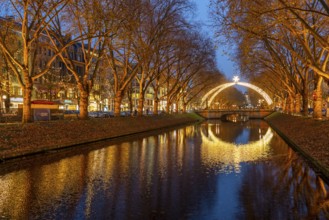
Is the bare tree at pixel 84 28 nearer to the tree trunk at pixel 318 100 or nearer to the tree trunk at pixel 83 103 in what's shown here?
the tree trunk at pixel 83 103

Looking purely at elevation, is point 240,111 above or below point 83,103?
below

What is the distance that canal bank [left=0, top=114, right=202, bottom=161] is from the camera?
21.3 m

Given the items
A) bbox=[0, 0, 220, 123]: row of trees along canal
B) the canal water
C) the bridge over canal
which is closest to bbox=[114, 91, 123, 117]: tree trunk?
bbox=[0, 0, 220, 123]: row of trees along canal

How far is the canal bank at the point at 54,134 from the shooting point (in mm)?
21297

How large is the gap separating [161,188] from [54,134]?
1558cm

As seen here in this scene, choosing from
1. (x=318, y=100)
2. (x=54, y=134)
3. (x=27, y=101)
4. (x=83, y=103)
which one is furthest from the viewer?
(x=318, y=100)

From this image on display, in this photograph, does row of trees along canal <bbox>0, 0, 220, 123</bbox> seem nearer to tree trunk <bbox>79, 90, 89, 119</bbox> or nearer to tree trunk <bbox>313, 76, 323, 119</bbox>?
tree trunk <bbox>79, 90, 89, 119</bbox>

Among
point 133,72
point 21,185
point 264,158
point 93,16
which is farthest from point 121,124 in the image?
point 21,185

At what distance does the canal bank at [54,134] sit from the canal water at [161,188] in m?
1.72

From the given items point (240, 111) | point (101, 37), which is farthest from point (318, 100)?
point (240, 111)

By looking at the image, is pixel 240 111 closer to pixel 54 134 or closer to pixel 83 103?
pixel 83 103

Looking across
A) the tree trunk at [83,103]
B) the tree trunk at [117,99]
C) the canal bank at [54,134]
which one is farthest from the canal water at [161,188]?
the tree trunk at [117,99]

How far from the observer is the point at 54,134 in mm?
26406

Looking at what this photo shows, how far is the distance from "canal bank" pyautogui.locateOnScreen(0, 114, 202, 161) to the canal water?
1722 mm
